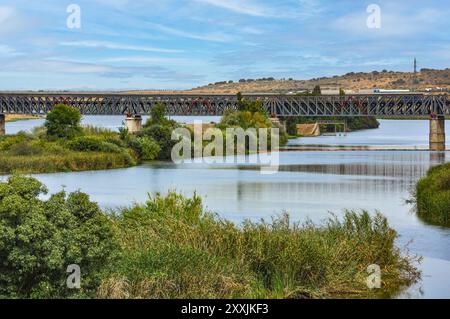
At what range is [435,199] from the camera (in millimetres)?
39969

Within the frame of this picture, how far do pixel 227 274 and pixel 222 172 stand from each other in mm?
47958

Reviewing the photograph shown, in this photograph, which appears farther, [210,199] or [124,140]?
[124,140]

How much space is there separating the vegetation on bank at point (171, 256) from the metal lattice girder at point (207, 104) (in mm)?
107816

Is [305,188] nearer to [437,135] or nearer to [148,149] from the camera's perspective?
[148,149]

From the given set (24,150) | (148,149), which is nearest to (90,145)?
(24,150)

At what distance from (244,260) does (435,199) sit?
18.5m

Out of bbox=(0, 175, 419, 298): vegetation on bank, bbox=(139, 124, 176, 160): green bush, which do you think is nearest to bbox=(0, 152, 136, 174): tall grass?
bbox=(139, 124, 176, 160): green bush

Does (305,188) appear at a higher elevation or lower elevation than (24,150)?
lower

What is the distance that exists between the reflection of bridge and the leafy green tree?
4432 inches

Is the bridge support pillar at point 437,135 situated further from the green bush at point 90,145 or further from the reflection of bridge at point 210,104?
the green bush at point 90,145

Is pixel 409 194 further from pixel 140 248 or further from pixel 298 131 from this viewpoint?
pixel 298 131

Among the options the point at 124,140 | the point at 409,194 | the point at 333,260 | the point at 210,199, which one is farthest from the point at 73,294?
the point at 124,140
